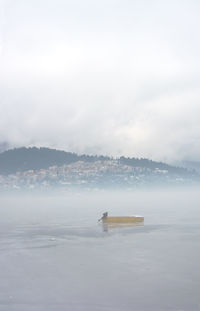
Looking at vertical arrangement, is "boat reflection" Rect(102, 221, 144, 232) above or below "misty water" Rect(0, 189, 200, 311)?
above

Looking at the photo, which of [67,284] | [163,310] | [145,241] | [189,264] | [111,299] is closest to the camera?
[163,310]

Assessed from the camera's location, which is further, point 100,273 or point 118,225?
point 118,225

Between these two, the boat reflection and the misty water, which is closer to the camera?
the misty water

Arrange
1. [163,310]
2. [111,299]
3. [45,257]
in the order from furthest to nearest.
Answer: [45,257], [111,299], [163,310]

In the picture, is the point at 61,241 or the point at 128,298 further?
the point at 61,241

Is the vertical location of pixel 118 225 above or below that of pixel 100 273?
above

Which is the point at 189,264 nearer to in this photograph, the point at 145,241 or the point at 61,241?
the point at 145,241

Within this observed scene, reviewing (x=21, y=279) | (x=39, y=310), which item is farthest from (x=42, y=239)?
(x=39, y=310)

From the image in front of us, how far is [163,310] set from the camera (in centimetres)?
3209

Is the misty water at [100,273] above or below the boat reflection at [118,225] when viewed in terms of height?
below

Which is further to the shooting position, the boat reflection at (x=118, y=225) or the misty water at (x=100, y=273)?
the boat reflection at (x=118, y=225)

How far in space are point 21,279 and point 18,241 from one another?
2923 centimetres

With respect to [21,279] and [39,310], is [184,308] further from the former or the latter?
[21,279]

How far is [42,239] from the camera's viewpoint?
74.2 meters
